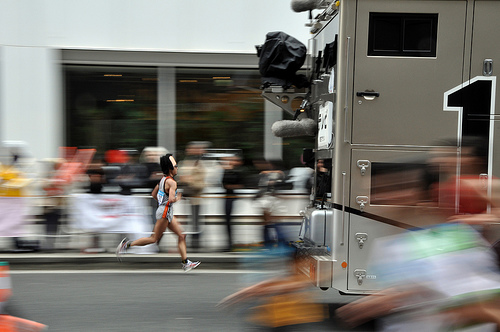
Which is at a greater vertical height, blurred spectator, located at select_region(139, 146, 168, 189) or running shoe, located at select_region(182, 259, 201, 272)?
blurred spectator, located at select_region(139, 146, 168, 189)

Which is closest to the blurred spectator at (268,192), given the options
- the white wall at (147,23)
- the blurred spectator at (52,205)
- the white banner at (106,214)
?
the white banner at (106,214)

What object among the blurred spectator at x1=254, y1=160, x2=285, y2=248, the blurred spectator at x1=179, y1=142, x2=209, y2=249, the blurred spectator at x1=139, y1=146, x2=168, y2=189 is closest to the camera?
the blurred spectator at x1=254, y1=160, x2=285, y2=248

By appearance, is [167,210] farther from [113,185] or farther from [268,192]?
[113,185]

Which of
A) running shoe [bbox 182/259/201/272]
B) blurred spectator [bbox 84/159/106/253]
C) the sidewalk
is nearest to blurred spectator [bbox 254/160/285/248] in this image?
the sidewalk

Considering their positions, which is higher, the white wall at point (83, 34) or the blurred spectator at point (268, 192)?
the white wall at point (83, 34)

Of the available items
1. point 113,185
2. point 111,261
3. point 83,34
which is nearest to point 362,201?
point 111,261

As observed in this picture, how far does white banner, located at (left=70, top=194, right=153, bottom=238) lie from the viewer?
948 centimetres

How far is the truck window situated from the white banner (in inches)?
208

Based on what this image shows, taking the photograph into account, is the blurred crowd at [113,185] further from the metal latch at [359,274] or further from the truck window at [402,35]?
the truck window at [402,35]

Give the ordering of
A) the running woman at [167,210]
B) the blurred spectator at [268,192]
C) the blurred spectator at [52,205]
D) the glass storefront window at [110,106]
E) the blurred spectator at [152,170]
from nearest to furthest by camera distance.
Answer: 1. the running woman at [167,210]
2. the blurred spectator at [268,192]
3. the blurred spectator at [52,205]
4. the blurred spectator at [152,170]
5. the glass storefront window at [110,106]

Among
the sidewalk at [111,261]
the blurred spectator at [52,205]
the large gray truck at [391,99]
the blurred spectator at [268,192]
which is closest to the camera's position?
the large gray truck at [391,99]

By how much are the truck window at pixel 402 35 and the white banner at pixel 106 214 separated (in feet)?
17.3

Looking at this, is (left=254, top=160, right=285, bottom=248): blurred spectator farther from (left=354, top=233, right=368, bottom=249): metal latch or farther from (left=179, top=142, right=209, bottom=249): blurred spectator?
(left=354, top=233, right=368, bottom=249): metal latch

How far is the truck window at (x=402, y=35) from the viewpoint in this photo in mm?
5727
